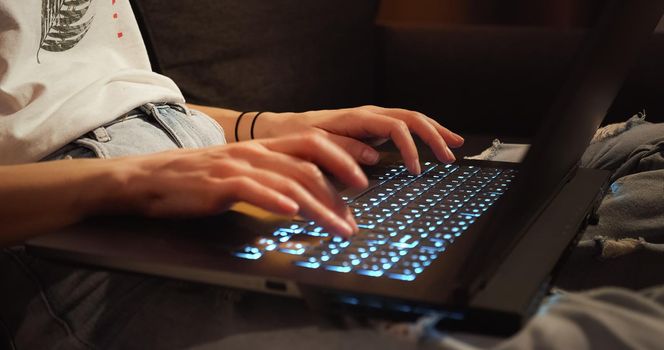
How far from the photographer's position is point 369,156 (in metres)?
0.84

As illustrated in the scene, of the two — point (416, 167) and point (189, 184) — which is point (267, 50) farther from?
point (189, 184)

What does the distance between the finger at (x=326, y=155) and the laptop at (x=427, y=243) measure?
0.05 m

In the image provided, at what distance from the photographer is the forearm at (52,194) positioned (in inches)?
25.4

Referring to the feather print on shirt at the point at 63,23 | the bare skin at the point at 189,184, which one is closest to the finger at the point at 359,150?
the bare skin at the point at 189,184

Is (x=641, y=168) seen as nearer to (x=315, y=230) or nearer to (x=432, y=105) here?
(x=315, y=230)

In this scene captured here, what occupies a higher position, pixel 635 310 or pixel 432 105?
pixel 635 310

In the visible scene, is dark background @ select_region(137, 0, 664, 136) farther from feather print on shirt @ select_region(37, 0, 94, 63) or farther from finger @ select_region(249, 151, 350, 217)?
finger @ select_region(249, 151, 350, 217)

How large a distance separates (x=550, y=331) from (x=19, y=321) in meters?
0.46

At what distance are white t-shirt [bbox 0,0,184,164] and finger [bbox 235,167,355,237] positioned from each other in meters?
0.34

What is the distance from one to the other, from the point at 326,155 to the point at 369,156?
0.78 feet

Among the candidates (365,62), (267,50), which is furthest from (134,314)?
(365,62)

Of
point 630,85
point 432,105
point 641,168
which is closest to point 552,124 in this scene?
point 641,168

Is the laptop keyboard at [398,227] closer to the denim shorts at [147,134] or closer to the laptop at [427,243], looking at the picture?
the laptop at [427,243]

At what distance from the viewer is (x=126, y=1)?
1073mm
